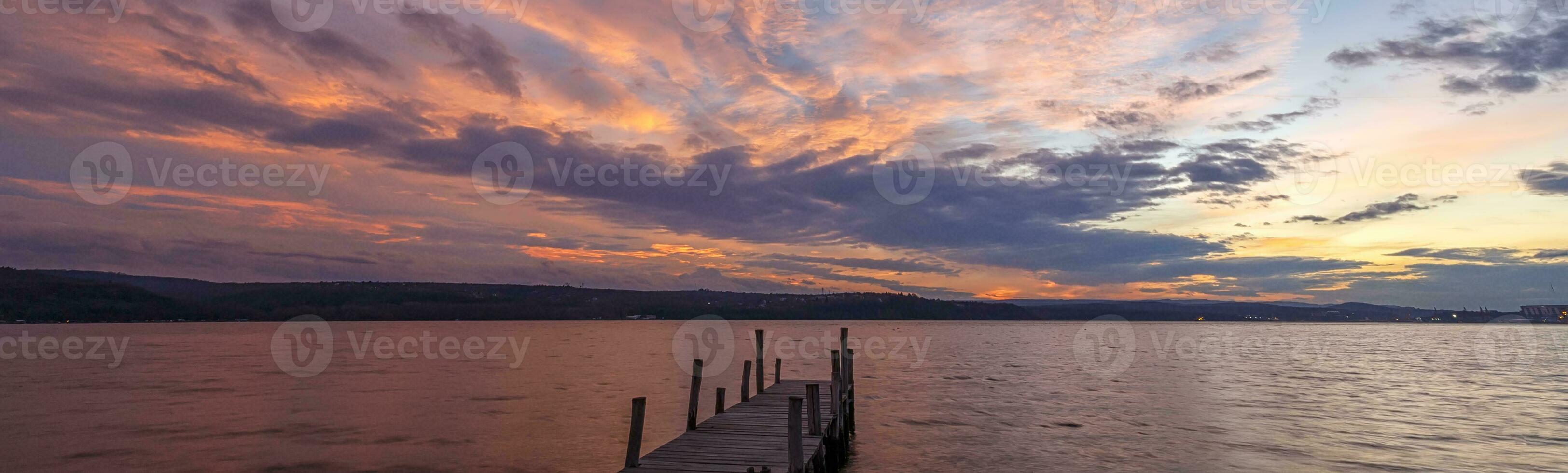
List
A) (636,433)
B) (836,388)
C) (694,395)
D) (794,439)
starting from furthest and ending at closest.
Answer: (836,388) → (694,395) → (636,433) → (794,439)

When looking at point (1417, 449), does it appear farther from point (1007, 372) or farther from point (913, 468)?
point (1007, 372)

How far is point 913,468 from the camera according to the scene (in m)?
23.0

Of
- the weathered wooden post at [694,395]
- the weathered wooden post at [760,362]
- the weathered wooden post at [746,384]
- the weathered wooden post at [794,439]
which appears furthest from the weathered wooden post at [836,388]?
the weathered wooden post at [794,439]

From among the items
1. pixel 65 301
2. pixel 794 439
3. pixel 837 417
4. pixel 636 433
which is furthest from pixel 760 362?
pixel 65 301

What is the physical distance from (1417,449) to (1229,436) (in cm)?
519

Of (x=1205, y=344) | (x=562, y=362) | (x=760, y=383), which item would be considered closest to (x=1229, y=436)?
(x=760, y=383)

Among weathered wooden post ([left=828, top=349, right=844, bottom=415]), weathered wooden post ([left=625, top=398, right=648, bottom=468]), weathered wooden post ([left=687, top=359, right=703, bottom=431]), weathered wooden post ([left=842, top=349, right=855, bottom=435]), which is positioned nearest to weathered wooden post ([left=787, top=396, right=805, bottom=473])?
weathered wooden post ([left=625, top=398, right=648, bottom=468])

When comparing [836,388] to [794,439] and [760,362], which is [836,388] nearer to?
[760,362]

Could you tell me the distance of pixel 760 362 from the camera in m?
30.6

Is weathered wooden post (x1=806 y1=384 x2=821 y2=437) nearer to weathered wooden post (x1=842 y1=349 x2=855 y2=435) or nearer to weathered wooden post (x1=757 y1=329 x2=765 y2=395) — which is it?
weathered wooden post (x1=842 y1=349 x2=855 y2=435)

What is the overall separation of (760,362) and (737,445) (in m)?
13.7

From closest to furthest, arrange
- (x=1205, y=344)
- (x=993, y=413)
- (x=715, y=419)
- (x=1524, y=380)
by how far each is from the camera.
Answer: (x=715, y=419) → (x=993, y=413) → (x=1524, y=380) → (x=1205, y=344)

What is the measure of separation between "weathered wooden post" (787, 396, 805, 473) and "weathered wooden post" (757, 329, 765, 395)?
1349 centimetres

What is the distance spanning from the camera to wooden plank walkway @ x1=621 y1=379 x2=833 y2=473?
14734 mm
